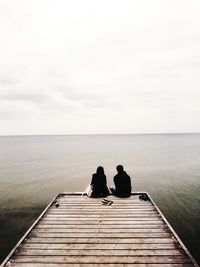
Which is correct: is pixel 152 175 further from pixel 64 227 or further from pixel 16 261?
pixel 16 261

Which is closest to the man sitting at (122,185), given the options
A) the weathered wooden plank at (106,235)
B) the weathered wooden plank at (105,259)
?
the weathered wooden plank at (106,235)

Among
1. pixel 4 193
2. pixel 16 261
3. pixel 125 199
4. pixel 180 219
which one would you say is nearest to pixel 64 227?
pixel 16 261

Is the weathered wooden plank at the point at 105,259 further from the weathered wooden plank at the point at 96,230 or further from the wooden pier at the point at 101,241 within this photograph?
the weathered wooden plank at the point at 96,230

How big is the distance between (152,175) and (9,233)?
27.3m

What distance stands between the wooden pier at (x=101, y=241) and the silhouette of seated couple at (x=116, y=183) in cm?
181

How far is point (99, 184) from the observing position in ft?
44.0

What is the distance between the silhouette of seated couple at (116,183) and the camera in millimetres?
12930

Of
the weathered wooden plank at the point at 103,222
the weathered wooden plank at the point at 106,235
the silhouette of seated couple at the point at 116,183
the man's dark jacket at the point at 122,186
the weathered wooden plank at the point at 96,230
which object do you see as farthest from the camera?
the man's dark jacket at the point at 122,186

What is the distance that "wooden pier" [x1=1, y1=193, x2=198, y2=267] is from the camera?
671 cm

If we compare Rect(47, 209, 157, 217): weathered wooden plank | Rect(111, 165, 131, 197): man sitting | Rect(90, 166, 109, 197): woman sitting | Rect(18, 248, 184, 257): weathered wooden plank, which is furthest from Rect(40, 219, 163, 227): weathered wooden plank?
Rect(90, 166, 109, 197): woman sitting

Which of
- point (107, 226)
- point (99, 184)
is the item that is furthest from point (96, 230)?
point (99, 184)

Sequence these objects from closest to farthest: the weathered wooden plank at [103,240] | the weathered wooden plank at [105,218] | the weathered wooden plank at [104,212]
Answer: the weathered wooden plank at [103,240]
the weathered wooden plank at [105,218]
the weathered wooden plank at [104,212]

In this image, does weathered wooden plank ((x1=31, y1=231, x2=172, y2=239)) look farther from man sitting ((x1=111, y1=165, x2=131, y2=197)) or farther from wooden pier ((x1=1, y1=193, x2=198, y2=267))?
man sitting ((x1=111, y1=165, x2=131, y2=197))

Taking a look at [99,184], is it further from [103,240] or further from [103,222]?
[103,240]
